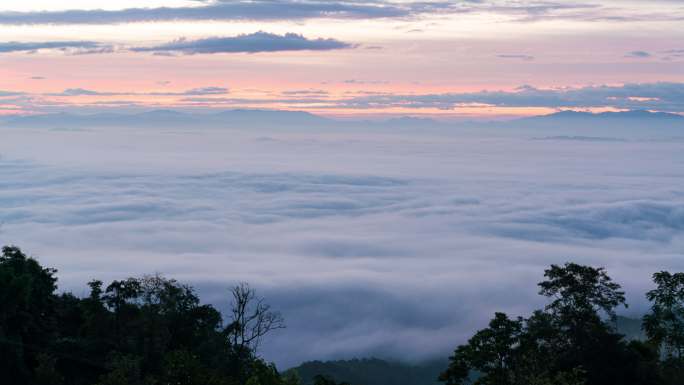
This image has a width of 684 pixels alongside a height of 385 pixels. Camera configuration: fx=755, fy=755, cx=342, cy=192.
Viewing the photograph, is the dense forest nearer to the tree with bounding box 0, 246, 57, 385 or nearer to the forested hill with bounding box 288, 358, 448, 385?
the tree with bounding box 0, 246, 57, 385

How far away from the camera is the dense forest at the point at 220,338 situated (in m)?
33.6

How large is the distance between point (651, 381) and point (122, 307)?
2686 cm

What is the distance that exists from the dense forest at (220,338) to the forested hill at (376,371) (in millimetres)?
52725

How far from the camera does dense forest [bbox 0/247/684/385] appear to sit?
33.6 meters

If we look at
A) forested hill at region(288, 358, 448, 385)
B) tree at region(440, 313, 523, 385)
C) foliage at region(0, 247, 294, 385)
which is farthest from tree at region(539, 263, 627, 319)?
forested hill at region(288, 358, 448, 385)

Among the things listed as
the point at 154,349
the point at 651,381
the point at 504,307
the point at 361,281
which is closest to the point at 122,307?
the point at 154,349

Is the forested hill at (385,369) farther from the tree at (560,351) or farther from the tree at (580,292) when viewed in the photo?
the tree at (560,351)

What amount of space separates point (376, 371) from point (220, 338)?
73566 millimetres

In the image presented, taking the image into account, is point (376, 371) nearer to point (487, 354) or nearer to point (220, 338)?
point (220, 338)

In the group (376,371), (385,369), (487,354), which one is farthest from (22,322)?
(385,369)

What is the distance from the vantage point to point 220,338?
42375 mm

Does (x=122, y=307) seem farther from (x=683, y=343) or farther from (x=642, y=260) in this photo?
(x=642, y=260)

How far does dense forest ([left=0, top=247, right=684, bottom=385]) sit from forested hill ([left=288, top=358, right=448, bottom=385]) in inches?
2076

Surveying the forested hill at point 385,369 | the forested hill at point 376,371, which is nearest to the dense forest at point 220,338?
the forested hill at point 376,371
